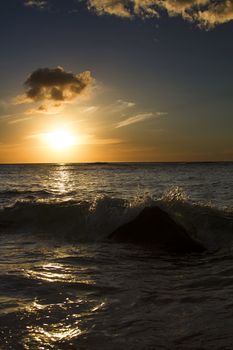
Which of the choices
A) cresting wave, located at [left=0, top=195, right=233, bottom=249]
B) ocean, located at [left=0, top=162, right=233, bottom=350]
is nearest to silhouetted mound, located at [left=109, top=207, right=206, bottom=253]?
ocean, located at [left=0, top=162, right=233, bottom=350]

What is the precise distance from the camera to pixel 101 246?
32.3 ft

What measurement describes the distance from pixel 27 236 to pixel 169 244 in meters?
4.40

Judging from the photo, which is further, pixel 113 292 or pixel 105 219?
pixel 105 219

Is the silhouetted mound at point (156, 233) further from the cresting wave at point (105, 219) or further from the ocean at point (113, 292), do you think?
the cresting wave at point (105, 219)

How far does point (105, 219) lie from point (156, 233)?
108 inches

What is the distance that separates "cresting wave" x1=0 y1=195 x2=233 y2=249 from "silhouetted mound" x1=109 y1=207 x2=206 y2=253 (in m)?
0.65

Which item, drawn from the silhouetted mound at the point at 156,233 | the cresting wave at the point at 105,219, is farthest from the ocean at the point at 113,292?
the silhouetted mound at the point at 156,233

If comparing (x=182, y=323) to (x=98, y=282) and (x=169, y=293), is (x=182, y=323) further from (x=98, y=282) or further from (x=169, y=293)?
(x=98, y=282)

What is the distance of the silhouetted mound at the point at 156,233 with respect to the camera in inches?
376

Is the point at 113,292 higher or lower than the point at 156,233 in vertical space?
lower

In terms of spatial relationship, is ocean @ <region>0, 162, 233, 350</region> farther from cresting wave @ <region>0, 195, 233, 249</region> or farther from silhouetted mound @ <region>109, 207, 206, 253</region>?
silhouetted mound @ <region>109, 207, 206, 253</region>

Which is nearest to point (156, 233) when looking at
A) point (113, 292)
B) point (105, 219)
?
point (105, 219)

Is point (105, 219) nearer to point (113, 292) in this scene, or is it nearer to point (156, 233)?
point (156, 233)

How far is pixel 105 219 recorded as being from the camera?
40.9 feet
